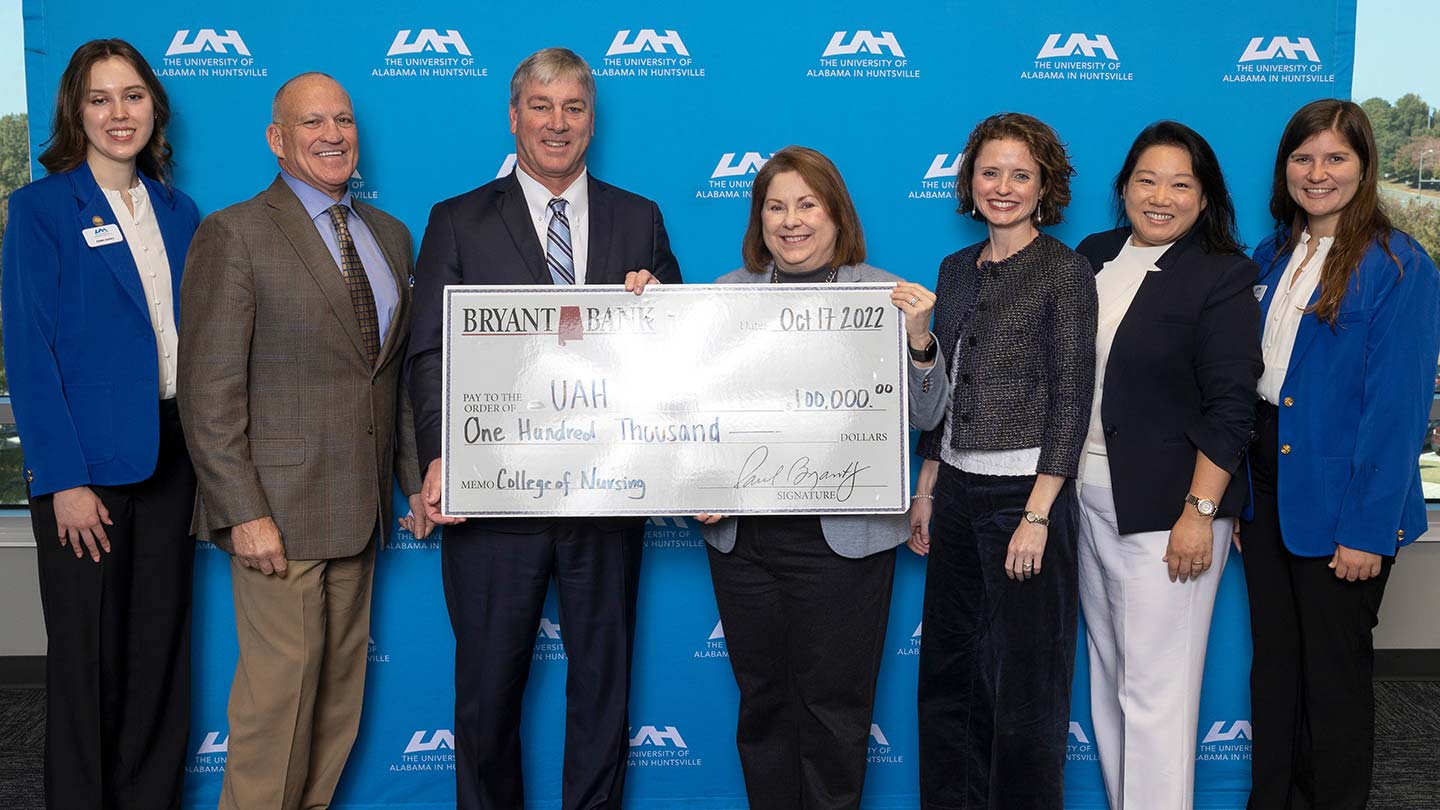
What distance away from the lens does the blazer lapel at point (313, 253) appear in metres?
2.19

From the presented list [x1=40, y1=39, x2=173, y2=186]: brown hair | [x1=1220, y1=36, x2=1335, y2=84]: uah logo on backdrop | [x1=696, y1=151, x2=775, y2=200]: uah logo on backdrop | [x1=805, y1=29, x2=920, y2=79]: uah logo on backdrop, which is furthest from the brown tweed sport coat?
[x1=1220, y1=36, x2=1335, y2=84]: uah logo on backdrop

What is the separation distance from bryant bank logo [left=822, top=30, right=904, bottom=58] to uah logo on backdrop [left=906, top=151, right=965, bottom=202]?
0.31 m

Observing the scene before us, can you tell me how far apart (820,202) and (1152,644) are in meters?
1.19

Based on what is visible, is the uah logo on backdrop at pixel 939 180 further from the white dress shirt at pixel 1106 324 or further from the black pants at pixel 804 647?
the black pants at pixel 804 647

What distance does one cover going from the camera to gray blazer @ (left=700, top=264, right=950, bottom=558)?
2.12 m

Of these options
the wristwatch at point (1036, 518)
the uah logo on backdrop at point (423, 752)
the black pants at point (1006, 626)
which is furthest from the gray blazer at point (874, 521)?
the uah logo on backdrop at point (423, 752)

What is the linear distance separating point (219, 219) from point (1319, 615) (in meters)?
2.58

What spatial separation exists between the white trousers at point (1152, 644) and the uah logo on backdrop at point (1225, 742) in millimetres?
686

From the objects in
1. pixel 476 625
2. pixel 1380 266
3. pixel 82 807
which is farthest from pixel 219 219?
pixel 1380 266

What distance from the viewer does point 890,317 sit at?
6.84 feet

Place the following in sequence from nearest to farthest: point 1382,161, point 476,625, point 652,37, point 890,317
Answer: point 890,317 → point 476,625 → point 652,37 → point 1382,161

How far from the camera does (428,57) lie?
8.66 feet

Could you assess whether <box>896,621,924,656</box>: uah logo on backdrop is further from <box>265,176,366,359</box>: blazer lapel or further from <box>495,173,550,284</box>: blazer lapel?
<box>265,176,366,359</box>: blazer lapel

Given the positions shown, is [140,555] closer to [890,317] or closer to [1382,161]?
[890,317]
